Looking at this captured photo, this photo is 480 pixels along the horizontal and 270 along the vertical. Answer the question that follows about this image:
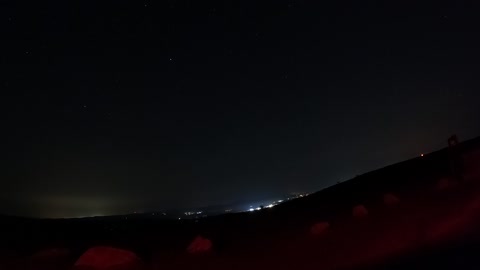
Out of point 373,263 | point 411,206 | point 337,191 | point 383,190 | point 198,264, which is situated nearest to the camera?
point 373,263

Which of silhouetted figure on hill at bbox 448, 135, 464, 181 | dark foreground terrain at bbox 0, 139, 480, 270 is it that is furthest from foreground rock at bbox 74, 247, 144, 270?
silhouetted figure on hill at bbox 448, 135, 464, 181

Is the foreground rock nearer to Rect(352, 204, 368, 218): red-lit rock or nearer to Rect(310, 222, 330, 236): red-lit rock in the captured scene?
Rect(310, 222, 330, 236): red-lit rock

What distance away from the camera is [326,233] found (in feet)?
48.2

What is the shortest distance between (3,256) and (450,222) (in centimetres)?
1538

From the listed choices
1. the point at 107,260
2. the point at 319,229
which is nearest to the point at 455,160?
the point at 319,229

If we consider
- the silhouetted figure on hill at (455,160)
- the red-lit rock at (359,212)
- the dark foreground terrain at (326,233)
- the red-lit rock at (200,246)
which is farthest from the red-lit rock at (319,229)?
the silhouetted figure on hill at (455,160)

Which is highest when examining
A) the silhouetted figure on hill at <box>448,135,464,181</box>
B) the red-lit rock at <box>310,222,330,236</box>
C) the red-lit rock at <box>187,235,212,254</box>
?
the silhouetted figure on hill at <box>448,135,464,181</box>

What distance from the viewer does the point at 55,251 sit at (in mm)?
15375

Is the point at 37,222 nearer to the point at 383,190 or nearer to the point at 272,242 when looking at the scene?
the point at 272,242

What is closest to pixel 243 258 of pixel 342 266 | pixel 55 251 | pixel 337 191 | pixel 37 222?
pixel 342 266

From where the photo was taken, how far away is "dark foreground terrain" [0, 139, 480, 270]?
422 inches

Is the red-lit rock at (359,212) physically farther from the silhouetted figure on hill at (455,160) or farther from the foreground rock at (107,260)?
the foreground rock at (107,260)

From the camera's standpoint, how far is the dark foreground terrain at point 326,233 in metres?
10.7

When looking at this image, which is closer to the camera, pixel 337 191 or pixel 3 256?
pixel 3 256
